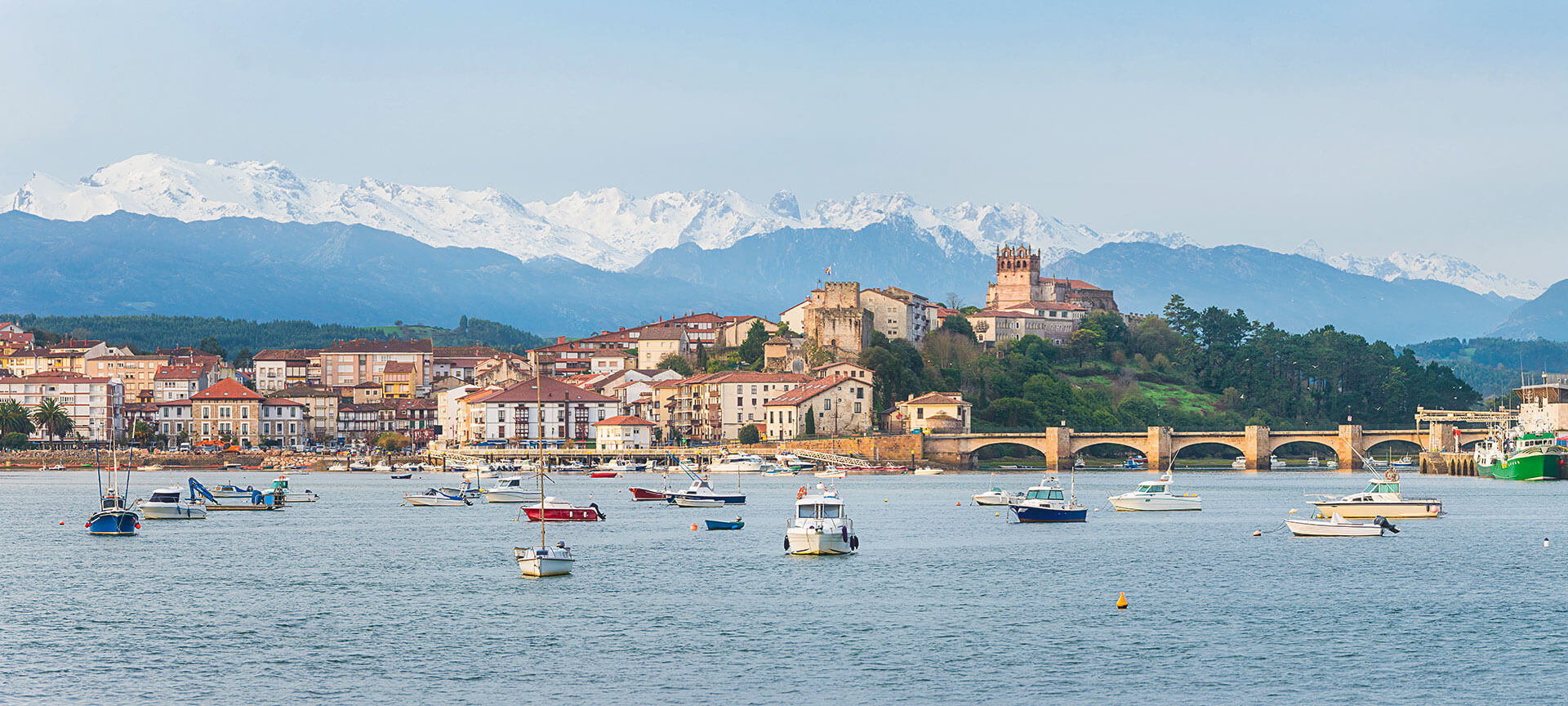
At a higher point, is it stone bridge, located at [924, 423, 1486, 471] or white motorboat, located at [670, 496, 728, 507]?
stone bridge, located at [924, 423, 1486, 471]

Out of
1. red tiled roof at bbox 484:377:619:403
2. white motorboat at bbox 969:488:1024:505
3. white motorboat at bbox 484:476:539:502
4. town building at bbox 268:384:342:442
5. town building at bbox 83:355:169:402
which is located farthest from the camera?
town building at bbox 83:355:169:402

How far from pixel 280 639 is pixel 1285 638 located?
891 inches

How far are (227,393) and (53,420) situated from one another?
15.8 metres

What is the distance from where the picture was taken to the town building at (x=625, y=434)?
144 meters

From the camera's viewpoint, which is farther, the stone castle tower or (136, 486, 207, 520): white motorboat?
the stone castle tower

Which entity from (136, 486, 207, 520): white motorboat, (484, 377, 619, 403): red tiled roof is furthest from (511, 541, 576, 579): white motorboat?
(484, 377, 619, 403): red tiled roof

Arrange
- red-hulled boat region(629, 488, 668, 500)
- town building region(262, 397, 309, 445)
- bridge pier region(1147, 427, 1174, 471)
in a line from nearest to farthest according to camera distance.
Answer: red-hulled boat region(629, 488, 668, 500) < bridge pier region(1147, 427, 1174, 471) < town building region(262, 397, 309, 445)

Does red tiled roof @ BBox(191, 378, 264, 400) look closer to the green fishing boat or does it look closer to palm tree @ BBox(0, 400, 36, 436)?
palm tree @ BBox(0, 400, 36, 436)

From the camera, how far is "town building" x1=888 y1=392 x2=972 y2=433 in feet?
450

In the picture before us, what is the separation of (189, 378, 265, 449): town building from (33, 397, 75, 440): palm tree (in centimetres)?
1146

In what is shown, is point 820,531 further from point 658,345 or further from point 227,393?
point 658,345

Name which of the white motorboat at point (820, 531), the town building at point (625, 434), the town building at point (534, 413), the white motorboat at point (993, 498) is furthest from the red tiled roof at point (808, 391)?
the white motorboat at point (820, 531)

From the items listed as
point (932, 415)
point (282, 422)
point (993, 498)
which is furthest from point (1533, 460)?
point (282, 422)

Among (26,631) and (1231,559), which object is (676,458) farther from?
(26,631)
